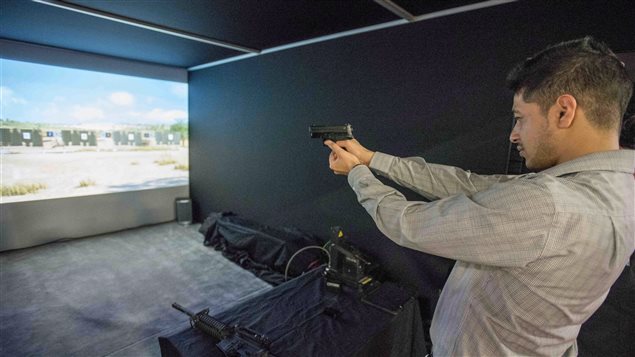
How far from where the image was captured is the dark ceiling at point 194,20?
7.11ft

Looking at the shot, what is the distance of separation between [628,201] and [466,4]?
1.82m

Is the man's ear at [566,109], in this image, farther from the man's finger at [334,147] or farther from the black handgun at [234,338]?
the black handgun at [234,338]

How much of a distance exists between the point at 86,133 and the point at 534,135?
4.79 m

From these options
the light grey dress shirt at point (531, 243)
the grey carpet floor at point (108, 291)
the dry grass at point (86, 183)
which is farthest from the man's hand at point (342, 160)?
the dry grass at point (86, 183)

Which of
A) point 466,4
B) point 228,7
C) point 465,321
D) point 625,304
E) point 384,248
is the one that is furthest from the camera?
point 384,248

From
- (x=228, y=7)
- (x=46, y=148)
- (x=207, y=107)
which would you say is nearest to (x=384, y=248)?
(x=228, y=7)

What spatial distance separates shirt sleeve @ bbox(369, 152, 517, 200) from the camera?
114 centimetres

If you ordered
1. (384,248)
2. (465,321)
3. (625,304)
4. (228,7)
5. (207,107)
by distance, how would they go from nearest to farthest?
(465,321)
(625,304)
(228,7)
(384,248)
(207,107)

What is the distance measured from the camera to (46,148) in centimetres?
376

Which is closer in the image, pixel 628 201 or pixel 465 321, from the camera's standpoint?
pixel 628 201

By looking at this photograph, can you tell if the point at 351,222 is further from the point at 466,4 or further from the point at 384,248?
the point at 466,4

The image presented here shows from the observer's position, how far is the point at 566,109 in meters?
0.73

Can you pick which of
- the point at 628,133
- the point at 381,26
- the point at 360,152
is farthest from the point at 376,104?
the point at 628,133

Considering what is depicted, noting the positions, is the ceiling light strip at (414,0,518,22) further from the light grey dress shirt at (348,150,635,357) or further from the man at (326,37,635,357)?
the light grey dress shirt at (348,150,635,357)
